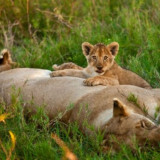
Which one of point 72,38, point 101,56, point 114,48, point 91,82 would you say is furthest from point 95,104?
point 72,38

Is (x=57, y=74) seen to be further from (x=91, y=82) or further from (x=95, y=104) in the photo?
(x=95, y=104)

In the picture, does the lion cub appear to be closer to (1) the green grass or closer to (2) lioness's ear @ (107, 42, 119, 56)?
(2) lioness's ear @ (107, 42, 119, 56)

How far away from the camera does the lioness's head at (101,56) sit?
589 cm

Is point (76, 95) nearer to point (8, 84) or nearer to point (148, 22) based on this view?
point (8, 84)

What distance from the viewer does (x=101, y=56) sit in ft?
19.6

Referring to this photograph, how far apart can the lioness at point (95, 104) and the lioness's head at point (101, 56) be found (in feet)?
1.65

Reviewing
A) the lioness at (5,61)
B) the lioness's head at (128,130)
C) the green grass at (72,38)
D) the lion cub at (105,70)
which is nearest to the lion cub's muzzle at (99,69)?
the lion cub at (105,70)

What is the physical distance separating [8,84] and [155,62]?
1767 mm

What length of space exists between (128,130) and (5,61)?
2.88m

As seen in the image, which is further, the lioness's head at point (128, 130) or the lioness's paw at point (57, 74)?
the lioness's paw at point (57, 74)

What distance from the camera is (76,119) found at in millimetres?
4492

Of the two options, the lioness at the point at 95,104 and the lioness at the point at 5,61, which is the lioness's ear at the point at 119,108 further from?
the lioness at the point at 5,61

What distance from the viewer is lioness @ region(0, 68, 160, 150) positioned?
380 cm

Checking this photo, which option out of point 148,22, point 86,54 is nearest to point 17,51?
point 86,54
